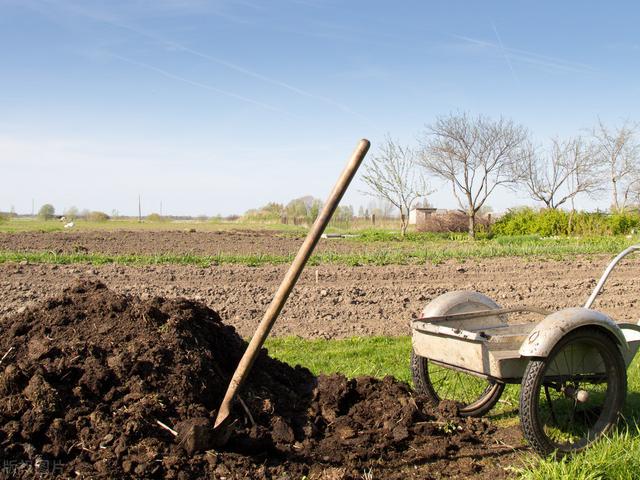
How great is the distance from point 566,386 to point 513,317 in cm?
549

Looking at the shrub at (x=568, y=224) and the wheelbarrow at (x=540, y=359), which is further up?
the shrub at (x=568, y=224)

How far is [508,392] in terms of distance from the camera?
5.45m

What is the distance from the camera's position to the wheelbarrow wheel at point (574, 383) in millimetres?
3787

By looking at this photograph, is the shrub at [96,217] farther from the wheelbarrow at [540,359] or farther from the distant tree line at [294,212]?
the wheelbarrow at [540,359]

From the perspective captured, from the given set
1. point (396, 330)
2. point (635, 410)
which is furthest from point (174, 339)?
point (396, 330)

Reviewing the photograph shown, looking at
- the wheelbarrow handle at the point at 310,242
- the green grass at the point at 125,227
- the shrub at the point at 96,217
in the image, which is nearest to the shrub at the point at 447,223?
the green grass at the point at 125,227

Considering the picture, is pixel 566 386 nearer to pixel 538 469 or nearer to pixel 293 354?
pixel 538 469

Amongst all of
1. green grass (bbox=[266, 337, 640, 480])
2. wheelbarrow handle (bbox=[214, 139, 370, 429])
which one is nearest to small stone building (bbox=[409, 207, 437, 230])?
green grass (bbox=[266, 337, 640, 480])

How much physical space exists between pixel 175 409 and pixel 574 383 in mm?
2592

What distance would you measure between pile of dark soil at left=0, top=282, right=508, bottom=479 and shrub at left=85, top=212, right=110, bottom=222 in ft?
175

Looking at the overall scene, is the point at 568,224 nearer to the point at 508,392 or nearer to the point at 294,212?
the point at 294,212

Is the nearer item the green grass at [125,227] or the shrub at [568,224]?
the shrub at [568,224]

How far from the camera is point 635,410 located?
16.5 ft

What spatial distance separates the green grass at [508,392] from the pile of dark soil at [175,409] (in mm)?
480
